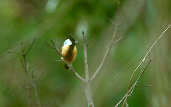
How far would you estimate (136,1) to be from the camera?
2.83m

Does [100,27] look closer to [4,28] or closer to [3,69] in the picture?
[3,69]

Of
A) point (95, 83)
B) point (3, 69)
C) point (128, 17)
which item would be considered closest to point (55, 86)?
point (3, 69)

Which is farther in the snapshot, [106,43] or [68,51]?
[106,43]

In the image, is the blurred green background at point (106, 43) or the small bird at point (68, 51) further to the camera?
the blurred green background at point (106, 43)

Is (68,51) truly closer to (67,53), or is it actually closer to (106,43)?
(67,53)

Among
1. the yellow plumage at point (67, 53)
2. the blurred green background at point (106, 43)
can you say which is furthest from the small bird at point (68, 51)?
the blurred green background at point (106, 43)

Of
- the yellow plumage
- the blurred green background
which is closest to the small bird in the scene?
the yellow plumage

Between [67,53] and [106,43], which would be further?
[106,43]

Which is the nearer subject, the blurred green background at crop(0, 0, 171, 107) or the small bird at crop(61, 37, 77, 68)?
the small bird at crop(61, 37, 77, 68)

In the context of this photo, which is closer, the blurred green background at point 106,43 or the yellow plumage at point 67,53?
the yellow plumage at point 67,53

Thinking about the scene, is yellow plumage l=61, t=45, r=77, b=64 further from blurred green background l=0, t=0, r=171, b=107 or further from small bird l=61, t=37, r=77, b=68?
blurred green background l=0, t=0, r=171, b=107

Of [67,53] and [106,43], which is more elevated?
[106,43]

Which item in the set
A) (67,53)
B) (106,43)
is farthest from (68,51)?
(106,43)

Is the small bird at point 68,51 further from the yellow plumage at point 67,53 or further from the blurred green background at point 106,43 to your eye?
the blurred green background at point 106,43
